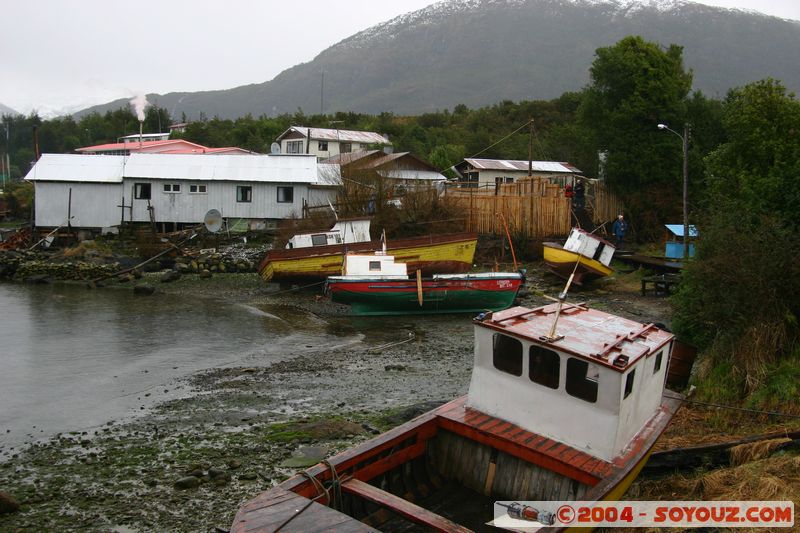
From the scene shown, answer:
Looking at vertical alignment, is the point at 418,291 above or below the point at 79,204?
below

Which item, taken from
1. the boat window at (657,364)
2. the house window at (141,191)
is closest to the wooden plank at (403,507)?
the boat window at (657,364)

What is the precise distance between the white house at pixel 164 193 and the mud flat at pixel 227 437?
65.0ft

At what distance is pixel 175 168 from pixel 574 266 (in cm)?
2443

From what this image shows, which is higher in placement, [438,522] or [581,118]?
[581,118]

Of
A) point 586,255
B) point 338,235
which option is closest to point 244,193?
point 338,235

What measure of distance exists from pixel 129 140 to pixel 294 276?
A: 52.0m

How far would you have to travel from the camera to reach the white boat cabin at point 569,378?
8797mm

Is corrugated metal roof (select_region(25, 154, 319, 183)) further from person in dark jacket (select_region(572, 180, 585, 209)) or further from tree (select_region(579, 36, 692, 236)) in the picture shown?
tree (select_region(579, 36, 692, 236))

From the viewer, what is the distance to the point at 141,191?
39812 mm

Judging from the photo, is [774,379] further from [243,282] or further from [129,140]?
[129,140]

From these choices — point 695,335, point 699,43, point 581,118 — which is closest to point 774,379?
point 695,335

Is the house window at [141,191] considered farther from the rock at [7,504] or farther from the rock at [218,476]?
the rock at [7,504]

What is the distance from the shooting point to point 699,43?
181 m

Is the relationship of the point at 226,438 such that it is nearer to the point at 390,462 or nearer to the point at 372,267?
the point at 390,462
